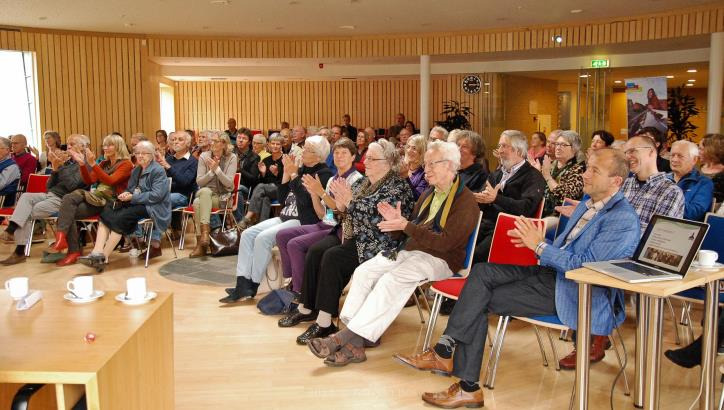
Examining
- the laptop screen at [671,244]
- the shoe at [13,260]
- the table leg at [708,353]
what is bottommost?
the shoe at [13,260]

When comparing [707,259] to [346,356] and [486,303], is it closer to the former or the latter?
[486,303]

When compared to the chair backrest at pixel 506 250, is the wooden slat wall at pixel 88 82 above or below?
above

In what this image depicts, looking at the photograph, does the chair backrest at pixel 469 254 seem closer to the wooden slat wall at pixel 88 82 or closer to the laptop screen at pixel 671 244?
the laptop screen at pixel 671 244

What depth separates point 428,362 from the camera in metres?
3.85

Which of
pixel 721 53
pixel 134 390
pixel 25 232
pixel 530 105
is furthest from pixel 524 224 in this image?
pixel 530 105

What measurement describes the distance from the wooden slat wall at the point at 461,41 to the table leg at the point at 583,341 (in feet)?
A: 31.1

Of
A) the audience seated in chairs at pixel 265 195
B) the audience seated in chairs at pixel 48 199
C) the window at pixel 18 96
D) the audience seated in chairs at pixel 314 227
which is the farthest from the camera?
the window at pixel 18 96

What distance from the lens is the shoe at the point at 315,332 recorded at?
4.45 m

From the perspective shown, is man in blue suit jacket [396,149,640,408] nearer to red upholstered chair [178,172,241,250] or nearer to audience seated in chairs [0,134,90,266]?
red upholstered chair [178,172,241,250]

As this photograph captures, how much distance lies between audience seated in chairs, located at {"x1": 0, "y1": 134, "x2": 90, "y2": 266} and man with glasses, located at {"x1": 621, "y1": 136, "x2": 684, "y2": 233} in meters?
5.82

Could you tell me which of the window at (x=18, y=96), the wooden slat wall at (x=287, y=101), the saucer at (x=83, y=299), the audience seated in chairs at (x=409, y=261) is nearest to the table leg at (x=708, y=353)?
the audience seated in chairs at (x=409, y=261)

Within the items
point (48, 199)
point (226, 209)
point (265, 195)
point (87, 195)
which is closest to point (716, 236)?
point (226, 209)

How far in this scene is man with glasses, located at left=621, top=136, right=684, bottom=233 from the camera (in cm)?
408

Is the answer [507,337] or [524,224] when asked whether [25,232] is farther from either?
[524,224]
